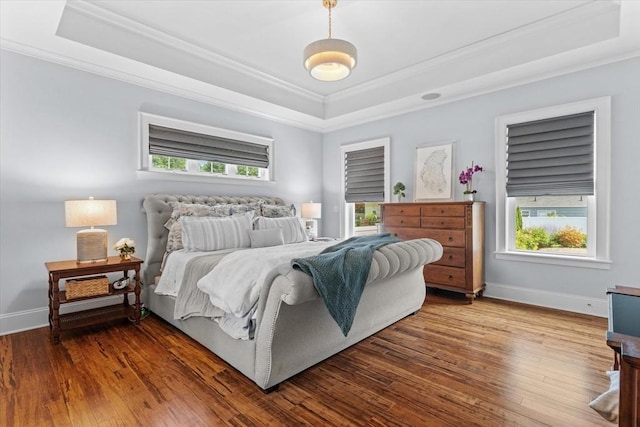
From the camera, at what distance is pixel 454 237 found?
3826 millimetres

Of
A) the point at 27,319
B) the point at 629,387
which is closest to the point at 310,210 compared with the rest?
the point at 27,319

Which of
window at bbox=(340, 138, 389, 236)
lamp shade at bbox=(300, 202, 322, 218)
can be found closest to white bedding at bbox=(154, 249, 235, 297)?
lamp shade at bbox=(300, 202, 322, 218)

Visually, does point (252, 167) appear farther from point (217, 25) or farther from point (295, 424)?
point (295, 424)

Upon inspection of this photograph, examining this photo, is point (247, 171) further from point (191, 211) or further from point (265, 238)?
point (265, 238)

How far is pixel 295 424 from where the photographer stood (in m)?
1.69

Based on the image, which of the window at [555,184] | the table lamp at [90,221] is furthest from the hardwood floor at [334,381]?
the window at [555,184]

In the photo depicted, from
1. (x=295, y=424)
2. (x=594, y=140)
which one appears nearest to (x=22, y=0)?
(x=295, y=424)

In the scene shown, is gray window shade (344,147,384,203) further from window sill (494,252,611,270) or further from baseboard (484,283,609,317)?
baseboard (484,283,609,317)

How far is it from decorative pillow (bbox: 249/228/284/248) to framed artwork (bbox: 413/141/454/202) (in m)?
2.22

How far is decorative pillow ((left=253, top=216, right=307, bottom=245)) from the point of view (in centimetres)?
370

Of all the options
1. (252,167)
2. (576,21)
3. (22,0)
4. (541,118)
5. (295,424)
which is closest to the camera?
(295,424)

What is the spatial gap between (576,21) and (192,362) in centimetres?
455

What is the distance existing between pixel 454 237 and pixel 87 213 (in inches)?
153

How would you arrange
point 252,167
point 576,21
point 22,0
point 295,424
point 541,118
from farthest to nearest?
point 252,167 → point 541,118 → point 576,21 → point 22,0 → point 295,424
